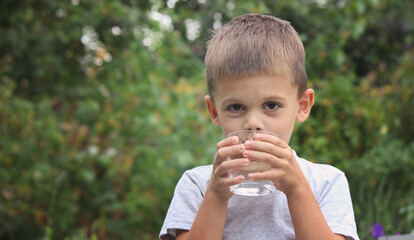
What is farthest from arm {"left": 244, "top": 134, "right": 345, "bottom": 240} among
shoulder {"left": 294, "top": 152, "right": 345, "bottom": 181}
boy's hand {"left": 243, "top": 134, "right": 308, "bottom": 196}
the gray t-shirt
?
shoulder {"left": 294, "top": 152, "right": 345, "bottom": 181}

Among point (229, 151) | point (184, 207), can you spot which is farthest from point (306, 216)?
point (184, 207)

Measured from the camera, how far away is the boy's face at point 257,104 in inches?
60.4

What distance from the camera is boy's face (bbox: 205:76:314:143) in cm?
154

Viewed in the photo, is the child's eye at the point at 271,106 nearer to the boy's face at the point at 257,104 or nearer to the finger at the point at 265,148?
the boy's face at the point at 257,104

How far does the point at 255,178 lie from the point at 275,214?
0.34m

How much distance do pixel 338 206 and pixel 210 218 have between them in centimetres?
44

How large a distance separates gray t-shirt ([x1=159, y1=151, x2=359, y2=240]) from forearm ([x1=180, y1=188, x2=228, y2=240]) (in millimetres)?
131

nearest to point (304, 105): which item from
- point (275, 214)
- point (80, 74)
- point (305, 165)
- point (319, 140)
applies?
point (305, 165)

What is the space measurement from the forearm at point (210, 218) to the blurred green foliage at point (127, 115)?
210cm

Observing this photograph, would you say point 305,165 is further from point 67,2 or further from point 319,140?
Answer: point 67,2

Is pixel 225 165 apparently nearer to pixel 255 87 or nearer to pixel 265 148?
pixel 265 148

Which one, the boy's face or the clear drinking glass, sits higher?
the boy's face

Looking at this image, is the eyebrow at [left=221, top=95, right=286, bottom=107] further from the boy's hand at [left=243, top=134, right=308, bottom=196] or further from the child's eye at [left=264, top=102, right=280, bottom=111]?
the boy's hand at [left=243, top=134, right=308, bottom=196]

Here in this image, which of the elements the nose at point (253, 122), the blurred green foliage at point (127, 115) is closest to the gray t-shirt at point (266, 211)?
the nose at point (253, 122)
